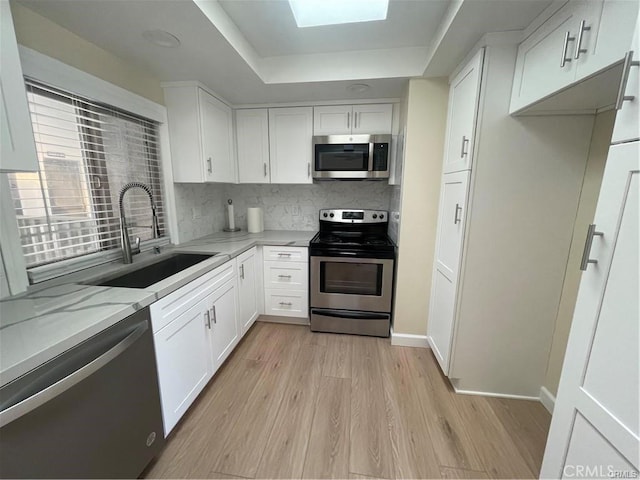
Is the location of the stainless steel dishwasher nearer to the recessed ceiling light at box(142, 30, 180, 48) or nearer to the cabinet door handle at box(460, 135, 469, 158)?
the recessed ceiling light at box(142, 30, 180, 48)

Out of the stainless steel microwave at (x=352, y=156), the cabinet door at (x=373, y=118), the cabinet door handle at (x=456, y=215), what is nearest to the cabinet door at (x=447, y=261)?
the cabinet door handle at (x=456, y=215)

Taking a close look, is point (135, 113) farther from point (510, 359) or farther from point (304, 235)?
point (510, 359)

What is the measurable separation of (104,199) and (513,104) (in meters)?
2.53

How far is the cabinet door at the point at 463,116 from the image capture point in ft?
4.83

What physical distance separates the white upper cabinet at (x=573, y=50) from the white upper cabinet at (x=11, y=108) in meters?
2.09

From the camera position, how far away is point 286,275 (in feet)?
8.32

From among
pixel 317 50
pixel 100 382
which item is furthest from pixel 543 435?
pixel 317 50

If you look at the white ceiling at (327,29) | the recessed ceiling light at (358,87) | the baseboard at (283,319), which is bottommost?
the baseboard at (283,319)

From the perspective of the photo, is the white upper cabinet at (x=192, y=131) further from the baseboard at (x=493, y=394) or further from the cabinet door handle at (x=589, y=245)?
the baseboard at (x=493, y=394)

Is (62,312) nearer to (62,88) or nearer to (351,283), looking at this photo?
(62,88)

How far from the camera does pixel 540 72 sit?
3.96 feet

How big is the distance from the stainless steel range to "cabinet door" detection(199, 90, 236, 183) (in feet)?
3.58

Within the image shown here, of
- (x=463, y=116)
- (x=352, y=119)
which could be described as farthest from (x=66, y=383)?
(x=352, y=119)

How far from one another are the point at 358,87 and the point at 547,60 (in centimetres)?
132
